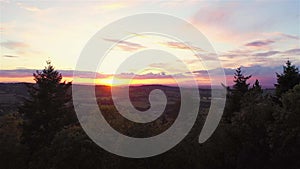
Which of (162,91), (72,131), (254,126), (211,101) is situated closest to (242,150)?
(254,126)

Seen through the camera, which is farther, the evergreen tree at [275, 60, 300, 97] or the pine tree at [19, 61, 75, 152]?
the evergreen tree at [275, 60, 300, 97]

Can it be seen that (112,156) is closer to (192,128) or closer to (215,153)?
(192,128)

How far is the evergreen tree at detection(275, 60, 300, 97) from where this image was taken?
4534 centimetres

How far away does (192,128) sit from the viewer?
34188 millimetres

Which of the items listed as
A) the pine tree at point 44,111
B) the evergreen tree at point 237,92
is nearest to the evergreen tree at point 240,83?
the evergreen tree at point 237,92

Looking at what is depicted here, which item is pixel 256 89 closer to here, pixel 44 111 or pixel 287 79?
pixel 287 79

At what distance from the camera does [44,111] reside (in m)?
40.1

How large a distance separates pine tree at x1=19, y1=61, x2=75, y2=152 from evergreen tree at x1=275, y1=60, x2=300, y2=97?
27.6m

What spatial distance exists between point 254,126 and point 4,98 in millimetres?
75246

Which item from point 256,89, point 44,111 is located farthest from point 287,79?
point 44,111

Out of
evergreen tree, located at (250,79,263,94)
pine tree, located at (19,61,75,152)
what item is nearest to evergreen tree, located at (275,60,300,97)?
evergreen tree, located at (250,79,263,94)

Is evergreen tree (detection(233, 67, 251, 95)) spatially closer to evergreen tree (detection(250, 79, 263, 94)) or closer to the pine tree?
evergreen tree (detection(250, 79, 263, 94))

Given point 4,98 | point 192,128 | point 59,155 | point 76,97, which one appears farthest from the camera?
point 4,98

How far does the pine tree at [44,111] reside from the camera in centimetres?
3762
